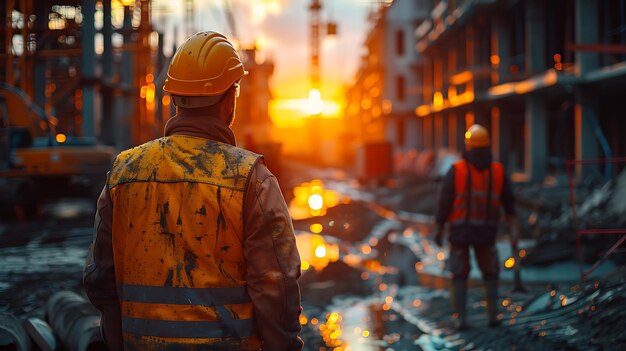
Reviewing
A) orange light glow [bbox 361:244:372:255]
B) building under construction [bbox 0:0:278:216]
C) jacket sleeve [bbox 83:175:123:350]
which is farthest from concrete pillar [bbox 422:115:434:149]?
jacket sleeve [bbox 83:175:123:350]

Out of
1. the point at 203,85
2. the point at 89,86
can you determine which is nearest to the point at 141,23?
the point at 89,86

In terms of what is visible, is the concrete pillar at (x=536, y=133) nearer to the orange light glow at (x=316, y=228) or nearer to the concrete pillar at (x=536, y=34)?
the concrete pillar at (x=536, y=34)

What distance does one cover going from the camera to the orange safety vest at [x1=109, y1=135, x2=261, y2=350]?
244 centimetres

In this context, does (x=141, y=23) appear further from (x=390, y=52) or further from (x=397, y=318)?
(x=390, y=52)

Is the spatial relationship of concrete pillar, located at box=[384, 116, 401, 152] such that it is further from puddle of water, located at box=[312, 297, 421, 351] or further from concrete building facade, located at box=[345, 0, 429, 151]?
puddle of water, located at box=[312, 297, 421, 351]

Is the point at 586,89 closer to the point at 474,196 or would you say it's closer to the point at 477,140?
the point at 477,140

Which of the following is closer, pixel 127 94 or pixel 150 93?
pixel 127 94

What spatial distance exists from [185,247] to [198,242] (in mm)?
54

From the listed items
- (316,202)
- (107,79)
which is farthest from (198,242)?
(107,79)

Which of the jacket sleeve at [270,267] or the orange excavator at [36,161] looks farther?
the orange excavator at [36,161]

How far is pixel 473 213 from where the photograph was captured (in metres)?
6.73

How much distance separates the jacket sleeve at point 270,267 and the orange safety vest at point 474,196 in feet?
14.8

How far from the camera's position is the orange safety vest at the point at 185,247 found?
2.44 metres

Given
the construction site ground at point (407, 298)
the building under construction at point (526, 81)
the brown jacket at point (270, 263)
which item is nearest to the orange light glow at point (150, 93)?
the building under construction at point (526, 81)
